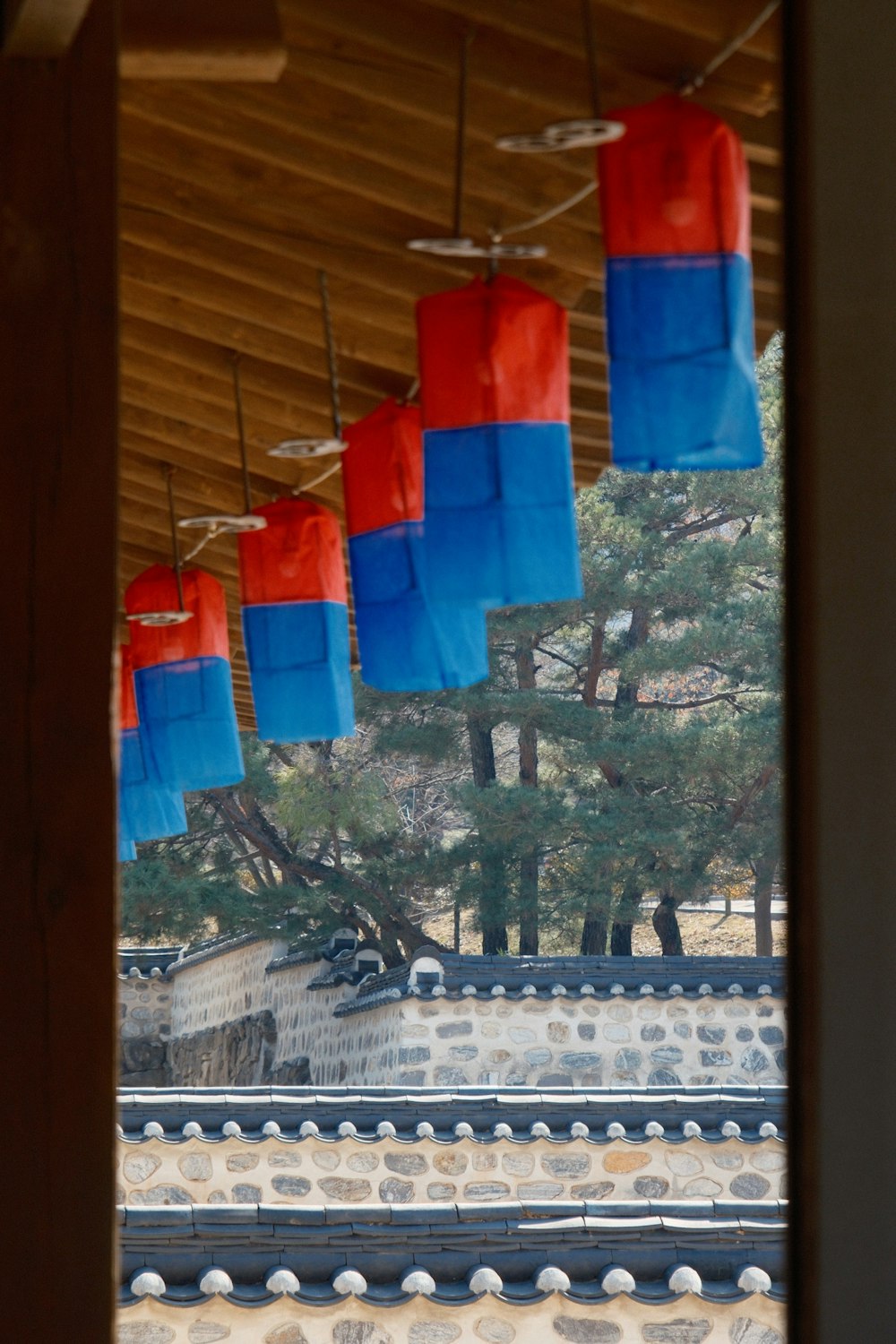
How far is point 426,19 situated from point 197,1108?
6522 millimetres

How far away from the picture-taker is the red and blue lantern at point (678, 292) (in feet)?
6.77

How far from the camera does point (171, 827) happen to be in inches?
198

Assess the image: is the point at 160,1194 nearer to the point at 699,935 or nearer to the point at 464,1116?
the point at 464,1116

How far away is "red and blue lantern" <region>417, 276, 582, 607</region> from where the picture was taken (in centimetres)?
238

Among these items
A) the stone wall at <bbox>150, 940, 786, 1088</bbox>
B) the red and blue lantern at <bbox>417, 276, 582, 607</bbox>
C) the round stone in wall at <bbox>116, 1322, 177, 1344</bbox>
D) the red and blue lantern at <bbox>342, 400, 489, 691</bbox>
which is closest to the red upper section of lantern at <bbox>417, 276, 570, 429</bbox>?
the red and blue lantern at <bbox>417, 276, 582, 607</bbox>

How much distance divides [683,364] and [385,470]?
1.15m

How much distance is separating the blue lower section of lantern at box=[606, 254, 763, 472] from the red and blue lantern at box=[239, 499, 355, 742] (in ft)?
5.20

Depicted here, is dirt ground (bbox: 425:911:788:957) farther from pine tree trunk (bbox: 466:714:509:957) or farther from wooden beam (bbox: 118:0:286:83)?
wooden beam (bbox: 118:0:286:83)

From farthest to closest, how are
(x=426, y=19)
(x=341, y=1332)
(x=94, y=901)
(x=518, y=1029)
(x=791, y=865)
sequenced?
(x=518, y=1029) < (x=341, y=1332) < (x=426, y=19) < (x=94, y=901) < (x=791, y=865)

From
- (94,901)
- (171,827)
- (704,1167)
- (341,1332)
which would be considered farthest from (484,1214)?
(94,901)

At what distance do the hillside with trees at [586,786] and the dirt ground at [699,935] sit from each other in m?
3.86

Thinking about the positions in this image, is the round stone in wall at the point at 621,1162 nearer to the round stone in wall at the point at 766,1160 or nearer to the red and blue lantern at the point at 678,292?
the round stone in wall at the point at 766,1160

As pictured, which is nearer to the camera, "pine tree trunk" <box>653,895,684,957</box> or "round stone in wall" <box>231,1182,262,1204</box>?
"round stone in wall" <box>231,1182,262,1204</box>

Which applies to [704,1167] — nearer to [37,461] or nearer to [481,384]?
[481,384]
